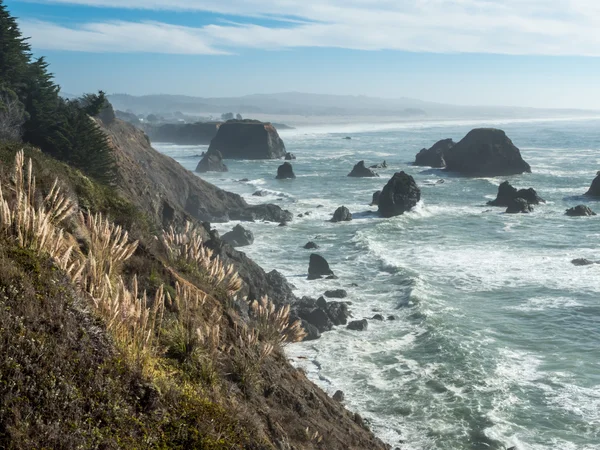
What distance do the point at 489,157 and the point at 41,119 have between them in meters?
64.9

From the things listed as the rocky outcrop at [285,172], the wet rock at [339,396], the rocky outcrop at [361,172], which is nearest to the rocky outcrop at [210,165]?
the rocky outcrop at [285,172]

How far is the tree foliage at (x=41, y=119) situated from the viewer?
2648 centimetres

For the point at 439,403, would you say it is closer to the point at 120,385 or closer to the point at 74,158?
the point at 120,385

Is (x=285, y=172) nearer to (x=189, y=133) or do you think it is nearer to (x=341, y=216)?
(x=341, y=216)

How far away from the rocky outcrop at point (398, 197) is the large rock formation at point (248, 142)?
51.1m

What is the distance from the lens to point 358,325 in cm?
2641

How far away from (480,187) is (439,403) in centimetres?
5498

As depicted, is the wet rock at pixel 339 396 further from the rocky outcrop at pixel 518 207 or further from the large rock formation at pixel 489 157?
the large rock formation at pixel 489 157

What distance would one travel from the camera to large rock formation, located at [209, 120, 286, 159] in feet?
346

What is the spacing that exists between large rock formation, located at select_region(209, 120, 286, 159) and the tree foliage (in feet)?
232

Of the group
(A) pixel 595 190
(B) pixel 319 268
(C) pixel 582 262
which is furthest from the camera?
(A) pixel 595 190

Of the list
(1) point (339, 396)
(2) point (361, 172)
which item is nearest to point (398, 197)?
(2) point (361, 172)

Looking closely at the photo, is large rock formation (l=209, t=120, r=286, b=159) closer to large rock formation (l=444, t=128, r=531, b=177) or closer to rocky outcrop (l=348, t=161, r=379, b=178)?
rocky outcrop (l=348, t=161, r=379, b=178)

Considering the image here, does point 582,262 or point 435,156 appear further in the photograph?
point 435,156
